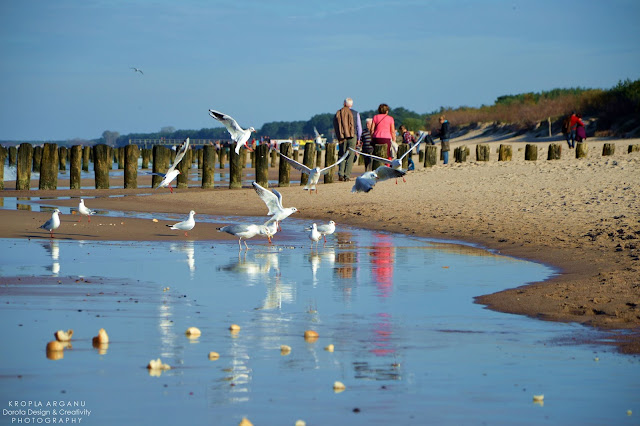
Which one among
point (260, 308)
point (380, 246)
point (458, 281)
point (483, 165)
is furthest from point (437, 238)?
point (483, 165)

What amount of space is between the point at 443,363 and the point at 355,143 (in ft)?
56.1

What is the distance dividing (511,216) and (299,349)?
33.1ft

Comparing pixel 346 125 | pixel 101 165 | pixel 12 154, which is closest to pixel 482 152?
pixel 346 125

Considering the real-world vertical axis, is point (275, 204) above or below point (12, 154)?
below

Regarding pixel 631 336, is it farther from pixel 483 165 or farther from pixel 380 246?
pixel 483 165

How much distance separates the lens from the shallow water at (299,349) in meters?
5.24

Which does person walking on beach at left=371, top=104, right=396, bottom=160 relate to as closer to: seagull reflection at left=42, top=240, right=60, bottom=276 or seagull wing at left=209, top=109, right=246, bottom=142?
seagull wing at left=209, top=109, right=246, bottom=142

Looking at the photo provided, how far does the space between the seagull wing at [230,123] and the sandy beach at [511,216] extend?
71.0 inches

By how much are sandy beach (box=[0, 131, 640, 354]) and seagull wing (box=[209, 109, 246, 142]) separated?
1.80m

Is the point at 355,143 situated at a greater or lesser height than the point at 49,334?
greater

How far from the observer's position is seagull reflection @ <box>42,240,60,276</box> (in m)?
10.8

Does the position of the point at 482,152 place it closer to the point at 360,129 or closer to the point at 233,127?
the point at 360,129

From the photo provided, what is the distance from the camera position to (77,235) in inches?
587

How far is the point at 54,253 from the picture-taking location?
12484mm
